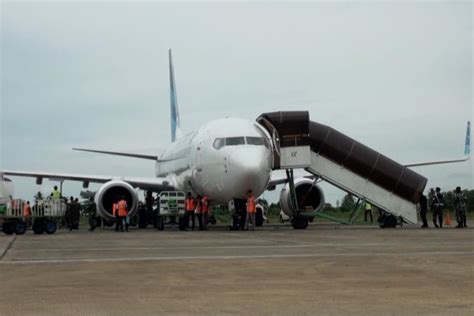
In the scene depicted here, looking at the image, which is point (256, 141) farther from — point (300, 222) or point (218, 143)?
point (300, 222)

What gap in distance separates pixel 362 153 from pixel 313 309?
703 inches

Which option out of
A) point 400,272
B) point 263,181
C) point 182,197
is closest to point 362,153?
point 263,181

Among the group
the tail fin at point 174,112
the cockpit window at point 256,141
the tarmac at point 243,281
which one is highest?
the tail fin at point 174,112

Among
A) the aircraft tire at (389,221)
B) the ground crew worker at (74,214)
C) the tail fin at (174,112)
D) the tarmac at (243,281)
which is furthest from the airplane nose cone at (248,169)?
the tail fin at (174,112)

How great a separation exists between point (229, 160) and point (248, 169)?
867 mm

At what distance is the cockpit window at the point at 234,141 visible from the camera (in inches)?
848

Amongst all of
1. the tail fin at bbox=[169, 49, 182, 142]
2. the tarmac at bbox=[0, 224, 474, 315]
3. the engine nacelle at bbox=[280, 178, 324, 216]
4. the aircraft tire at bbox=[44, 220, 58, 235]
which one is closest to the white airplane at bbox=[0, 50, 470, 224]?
the engine nacelle at bbox=[280, 178, 324, 216]

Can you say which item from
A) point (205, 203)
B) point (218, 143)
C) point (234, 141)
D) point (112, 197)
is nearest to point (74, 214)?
point (112, 197)

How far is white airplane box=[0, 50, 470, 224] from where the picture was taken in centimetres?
2103

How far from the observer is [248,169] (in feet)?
67.8

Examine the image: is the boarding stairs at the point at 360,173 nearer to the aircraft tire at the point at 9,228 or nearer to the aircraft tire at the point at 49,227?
the aircraft tire at the point at 49,227

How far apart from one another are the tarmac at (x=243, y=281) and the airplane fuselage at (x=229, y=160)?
844cm

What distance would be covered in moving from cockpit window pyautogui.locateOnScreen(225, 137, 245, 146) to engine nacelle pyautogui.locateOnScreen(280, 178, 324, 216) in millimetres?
4480

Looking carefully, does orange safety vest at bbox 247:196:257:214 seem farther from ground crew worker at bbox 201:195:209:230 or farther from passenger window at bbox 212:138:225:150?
ground crew worker at bbox 201:195:209:230
